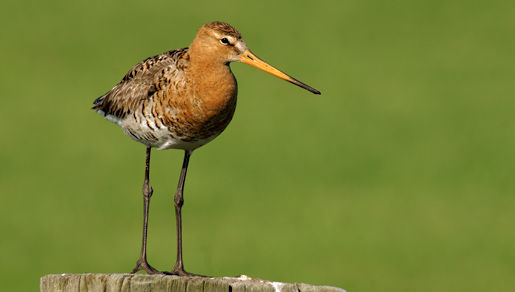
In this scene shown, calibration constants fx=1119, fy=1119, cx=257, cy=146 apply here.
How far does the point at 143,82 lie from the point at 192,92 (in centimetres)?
63

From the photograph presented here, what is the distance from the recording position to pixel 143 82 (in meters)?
9.84

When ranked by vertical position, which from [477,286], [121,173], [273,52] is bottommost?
[477,286]

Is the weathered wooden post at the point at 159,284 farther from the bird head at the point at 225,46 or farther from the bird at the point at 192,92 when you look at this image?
the bird head at the point at 225,46

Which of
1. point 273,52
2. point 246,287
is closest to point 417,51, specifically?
point 273,52

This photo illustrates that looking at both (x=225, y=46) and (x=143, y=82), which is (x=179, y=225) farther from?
(x=225, y=46)

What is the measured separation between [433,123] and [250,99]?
380cm

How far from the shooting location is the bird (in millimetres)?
9328

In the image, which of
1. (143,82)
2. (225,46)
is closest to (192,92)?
(225,46)

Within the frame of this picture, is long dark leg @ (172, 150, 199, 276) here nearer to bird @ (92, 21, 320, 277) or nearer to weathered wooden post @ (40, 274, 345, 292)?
bird @ (92, 21, 320, 277)

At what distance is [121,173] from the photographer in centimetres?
2041

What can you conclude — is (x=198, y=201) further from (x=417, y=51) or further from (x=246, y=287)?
(x=246, y=287)

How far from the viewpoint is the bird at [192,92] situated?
30.6ft

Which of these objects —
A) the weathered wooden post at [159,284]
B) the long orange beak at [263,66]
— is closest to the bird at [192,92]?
the long orange beak at [263,66]

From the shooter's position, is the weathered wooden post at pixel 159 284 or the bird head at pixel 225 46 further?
the bird head at pixel 225 46
